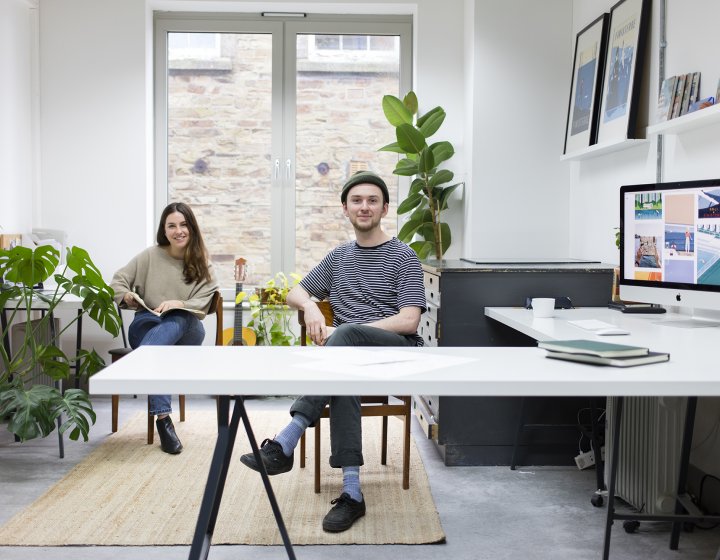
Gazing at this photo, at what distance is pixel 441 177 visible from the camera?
15.5ft

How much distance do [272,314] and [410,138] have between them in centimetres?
141

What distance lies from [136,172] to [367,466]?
→ 261cm

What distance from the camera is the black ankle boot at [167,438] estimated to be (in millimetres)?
3715

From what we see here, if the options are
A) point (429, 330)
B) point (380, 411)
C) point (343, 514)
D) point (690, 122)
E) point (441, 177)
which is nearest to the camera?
point (343, 514)

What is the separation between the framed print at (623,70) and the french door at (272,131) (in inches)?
69.4

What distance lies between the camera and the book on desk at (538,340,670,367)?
6.13ft

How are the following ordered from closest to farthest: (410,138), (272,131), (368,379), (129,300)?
(368,379)
(129,300)
(410,138)
(272,131)

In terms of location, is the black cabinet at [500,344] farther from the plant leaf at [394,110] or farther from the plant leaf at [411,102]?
the plant leaf at [411,102]

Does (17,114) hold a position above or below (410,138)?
above

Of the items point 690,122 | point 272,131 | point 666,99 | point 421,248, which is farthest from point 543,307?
point 272,131

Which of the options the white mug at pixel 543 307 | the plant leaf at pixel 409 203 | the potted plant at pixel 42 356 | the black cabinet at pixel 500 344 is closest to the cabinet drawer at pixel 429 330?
the black cabinet at pixel 500 344

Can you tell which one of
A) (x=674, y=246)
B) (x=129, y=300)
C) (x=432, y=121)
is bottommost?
(x=129, y=300)

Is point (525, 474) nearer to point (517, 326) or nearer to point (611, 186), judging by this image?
point (517, 326)

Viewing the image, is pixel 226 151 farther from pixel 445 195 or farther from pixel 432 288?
pixel 432 288
